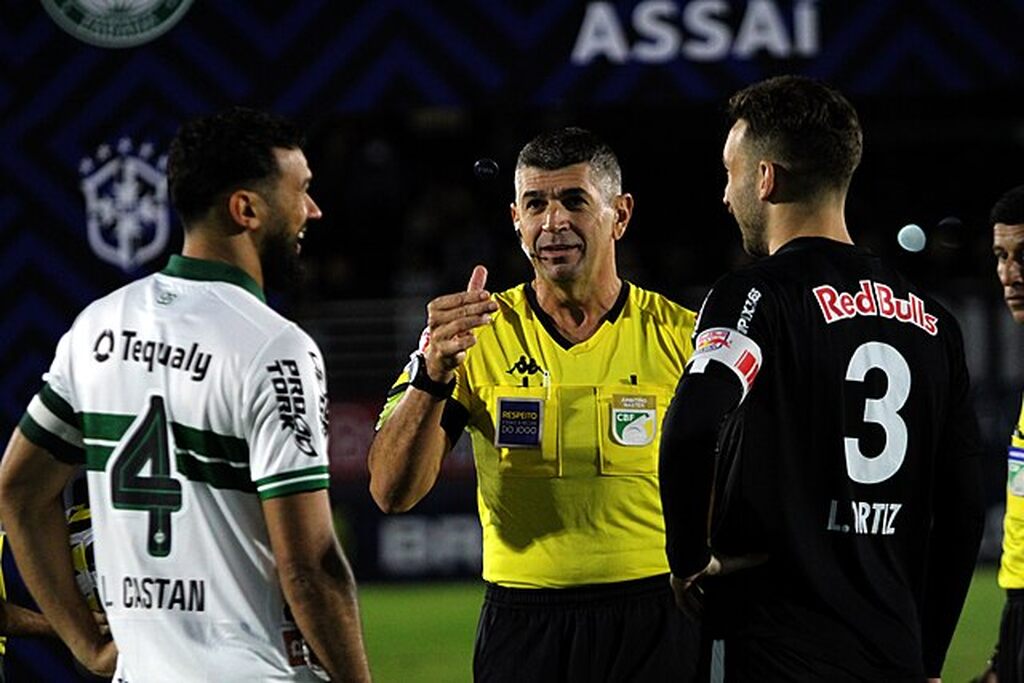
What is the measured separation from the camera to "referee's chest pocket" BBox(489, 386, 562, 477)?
15.1 ft

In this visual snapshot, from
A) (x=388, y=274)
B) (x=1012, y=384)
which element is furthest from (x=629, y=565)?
(x=388, y=274)

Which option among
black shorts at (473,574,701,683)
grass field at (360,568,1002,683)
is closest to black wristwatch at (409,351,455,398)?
black shorts at (473,574,701,683)

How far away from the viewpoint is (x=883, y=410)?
3.62m

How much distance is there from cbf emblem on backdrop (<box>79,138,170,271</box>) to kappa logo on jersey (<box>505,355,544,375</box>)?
218cm

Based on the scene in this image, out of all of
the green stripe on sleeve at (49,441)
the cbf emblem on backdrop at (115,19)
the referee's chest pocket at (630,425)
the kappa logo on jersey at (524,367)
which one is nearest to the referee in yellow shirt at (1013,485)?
the referee's chest pocket at (630,425)

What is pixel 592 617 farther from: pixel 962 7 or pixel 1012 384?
pixel 1012 384

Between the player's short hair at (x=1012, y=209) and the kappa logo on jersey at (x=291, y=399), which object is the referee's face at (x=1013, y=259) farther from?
the kappa logo on jersey at (x=291, y=399)

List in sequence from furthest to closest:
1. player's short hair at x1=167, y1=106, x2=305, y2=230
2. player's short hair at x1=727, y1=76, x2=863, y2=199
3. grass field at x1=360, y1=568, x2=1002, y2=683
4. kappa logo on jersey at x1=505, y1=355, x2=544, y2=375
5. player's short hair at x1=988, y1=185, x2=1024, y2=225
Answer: grass field at x1=360, y1=568, x2=1002, y2=683, player's short hair at x1=988, y1=185, x2=1024, y2=225, kappa logo on jersey at x1=505, y1=355, x2=544, y2=375, player's short hair at x1=727, y1=76, x2=863, y2=199, player's short hair at x1=167, y1=106, x2=305, y2=230

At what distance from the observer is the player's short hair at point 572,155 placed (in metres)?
4.80

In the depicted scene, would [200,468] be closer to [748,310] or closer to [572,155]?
[748,310]

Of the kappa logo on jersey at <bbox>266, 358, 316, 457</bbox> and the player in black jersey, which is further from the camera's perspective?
the player in black jersey

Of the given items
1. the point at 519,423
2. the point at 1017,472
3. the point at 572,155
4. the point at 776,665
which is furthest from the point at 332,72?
the point at 776,665

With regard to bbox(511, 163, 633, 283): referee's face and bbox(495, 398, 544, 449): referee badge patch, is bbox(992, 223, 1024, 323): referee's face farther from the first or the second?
bbox(495, 398, 544, 449): referee badge patch

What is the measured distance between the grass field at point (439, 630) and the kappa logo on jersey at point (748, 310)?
609cm
